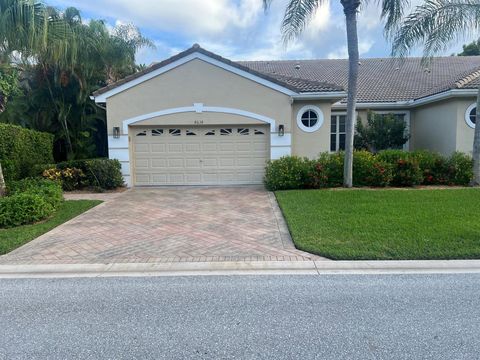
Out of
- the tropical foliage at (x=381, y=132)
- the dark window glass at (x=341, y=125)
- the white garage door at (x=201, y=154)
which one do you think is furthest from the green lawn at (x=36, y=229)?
the dark window glass at (x=341, y=125)

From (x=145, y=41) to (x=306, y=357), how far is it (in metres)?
17.8

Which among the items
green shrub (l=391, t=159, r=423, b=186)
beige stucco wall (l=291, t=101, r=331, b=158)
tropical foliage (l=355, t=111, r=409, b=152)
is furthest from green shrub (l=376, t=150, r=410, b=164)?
tropical foliage (l=355, t=111, r=409, b=152)

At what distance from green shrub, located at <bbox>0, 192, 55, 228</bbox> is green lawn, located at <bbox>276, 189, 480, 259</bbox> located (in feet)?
18.6

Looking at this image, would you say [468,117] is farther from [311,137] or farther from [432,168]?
[311,137]

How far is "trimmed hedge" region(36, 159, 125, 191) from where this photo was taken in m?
12.4

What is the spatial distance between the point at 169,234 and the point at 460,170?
10169mm

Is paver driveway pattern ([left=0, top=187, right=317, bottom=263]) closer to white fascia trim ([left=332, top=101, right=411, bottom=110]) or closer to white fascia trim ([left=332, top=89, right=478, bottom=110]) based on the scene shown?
white fascia trim ([left=332, top=101, right=411, bottom=110])

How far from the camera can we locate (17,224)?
25.0 ft

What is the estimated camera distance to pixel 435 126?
15.2m

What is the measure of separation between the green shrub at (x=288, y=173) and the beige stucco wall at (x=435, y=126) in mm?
6725

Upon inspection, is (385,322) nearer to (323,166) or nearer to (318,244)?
(318,244)

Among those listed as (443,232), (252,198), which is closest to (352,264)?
(443,232)

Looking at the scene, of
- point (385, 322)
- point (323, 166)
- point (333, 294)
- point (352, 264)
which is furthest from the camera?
point (323, 166)

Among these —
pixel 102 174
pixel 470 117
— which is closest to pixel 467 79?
pixel 470 117
